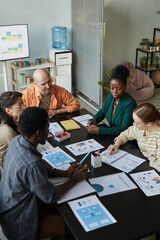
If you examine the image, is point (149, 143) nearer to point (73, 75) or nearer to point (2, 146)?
point (2, 146)

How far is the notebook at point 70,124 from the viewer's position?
2.73 meters

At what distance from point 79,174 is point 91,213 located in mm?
334

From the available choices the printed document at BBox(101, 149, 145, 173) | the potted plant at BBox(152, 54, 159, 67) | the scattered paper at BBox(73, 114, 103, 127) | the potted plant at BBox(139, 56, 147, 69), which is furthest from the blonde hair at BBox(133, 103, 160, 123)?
the potted plant at BBox(152, 54, 159, 67)

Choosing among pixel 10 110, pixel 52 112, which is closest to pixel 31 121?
pixel 10 110

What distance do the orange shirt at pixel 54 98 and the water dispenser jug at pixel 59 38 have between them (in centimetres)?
252

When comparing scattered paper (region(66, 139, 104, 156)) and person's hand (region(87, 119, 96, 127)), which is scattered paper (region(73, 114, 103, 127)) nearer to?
person's hand (region(87, 119, 96, 127))

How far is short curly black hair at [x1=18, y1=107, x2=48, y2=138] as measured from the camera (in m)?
1.68

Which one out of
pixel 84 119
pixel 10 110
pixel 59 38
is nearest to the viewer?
pixel 10 110

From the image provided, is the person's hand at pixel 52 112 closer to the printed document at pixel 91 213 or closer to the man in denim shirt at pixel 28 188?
the man in denim shirt at pixel 28 188

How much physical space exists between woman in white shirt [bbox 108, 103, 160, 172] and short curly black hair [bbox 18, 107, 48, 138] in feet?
2.50

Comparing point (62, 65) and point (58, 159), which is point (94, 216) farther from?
point (62, 65)

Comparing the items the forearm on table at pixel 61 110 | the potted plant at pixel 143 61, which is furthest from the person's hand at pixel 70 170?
the potted plant at pixel 143 61

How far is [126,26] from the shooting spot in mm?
5969

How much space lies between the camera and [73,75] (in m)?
5.95
